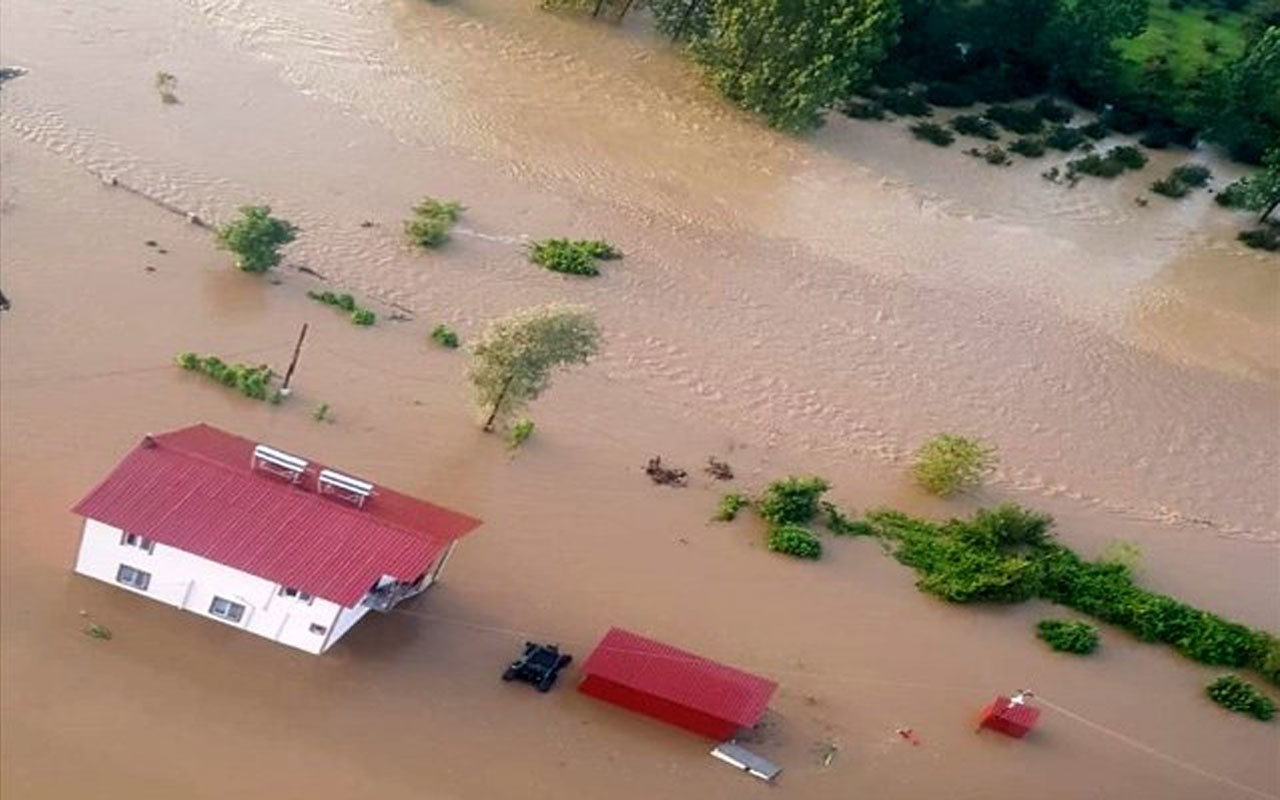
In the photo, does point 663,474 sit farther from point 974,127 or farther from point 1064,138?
point 1064,138

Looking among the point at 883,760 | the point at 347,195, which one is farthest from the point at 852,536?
the point at 347,195

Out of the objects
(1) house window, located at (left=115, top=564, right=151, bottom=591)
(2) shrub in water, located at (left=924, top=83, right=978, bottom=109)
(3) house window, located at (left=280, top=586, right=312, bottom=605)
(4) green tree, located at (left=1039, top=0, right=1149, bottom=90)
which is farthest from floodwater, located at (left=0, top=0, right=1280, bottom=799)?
(4) green tree, located at (left=1039, top=0, right=1149, bottom=90)

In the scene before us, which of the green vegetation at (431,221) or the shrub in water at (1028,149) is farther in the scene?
the shrub in water at (1028,149)

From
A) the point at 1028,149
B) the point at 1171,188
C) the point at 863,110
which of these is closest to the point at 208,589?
the point at 863,110

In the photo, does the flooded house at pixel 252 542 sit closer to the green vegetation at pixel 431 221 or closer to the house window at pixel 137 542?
the house window at pixel 137 542

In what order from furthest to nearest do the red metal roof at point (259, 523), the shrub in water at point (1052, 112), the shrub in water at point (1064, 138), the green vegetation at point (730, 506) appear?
the shrub in water at point (1052, 112), the shrub in water at point (1064, 138), the green vegetation at point (730, 506), the red metal roof at point (259, 523)

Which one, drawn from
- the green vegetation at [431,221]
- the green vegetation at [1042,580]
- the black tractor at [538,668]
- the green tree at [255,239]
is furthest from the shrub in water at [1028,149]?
the black tractor at [538,668]
